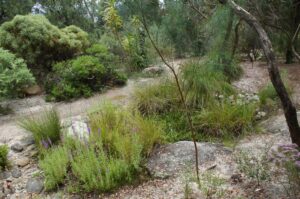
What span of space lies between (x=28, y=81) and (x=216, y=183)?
4.31 meters

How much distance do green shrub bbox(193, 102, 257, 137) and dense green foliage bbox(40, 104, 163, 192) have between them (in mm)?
727

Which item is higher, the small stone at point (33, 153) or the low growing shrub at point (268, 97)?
the low growing shrub at point (268, 97)

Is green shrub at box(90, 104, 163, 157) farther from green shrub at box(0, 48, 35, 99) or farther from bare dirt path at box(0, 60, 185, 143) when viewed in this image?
green shrub at box(0, 48, 35, 99)

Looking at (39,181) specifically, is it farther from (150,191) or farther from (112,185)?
(150,191)

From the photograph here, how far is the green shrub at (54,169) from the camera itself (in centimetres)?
291

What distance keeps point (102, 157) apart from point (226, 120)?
5.64ft

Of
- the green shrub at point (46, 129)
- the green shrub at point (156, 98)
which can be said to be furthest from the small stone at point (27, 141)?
the green shrub at point (156, 98)

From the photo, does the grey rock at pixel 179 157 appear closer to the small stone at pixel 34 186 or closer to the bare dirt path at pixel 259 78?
the small stone at pixel 34 186

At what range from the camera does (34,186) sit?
3004mm

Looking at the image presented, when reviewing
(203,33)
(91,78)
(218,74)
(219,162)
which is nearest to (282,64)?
(203,33)

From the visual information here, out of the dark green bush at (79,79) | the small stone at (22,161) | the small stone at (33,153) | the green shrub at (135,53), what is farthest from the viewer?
the green shrub at (135,53)

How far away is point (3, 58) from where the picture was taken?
17.4ft

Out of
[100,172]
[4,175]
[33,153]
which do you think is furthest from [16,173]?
[100,172]

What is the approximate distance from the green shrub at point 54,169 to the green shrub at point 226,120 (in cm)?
180
